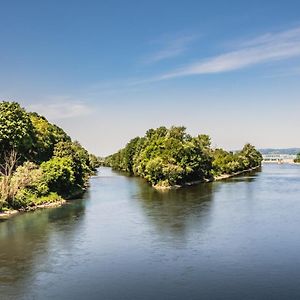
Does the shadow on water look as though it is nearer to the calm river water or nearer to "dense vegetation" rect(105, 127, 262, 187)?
the calm river water

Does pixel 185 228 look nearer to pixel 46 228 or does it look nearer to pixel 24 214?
pixel 46 228

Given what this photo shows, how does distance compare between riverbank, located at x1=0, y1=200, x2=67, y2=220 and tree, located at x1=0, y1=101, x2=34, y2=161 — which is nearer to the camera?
riverbank, located at x1=0, y1=200, x2=67, y2=220

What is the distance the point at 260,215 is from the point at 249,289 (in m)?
28.1

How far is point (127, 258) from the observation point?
3531 centimetres

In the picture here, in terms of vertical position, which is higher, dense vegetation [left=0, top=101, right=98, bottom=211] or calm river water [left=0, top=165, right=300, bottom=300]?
dense vegetation [left=0, top=101, right=98, bottom=211]

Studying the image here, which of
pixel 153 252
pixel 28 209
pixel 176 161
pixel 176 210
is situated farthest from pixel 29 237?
pixel 176 161

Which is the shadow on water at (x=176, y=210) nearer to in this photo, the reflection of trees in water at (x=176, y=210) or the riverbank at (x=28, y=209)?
the reflection of trees in water at (x=176, y=210)

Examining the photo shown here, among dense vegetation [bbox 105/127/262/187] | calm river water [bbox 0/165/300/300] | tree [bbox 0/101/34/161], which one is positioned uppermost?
tree [bbox 0/101/34/161]

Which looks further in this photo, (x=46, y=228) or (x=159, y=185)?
(x=159, y=185)

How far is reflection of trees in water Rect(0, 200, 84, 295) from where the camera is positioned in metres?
31.7

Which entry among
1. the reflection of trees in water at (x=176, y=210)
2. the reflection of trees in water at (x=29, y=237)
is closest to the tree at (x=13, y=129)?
the reflection of trees in water at (x=29, y=237)

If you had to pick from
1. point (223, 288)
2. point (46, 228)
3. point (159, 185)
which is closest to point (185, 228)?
point (46, 228)

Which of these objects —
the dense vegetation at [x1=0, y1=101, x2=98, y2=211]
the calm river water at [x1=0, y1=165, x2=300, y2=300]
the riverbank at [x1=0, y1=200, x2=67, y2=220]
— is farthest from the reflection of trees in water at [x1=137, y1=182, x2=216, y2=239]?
the dense vegetation at [x1=0, y1=101, x2=98, y2=211]

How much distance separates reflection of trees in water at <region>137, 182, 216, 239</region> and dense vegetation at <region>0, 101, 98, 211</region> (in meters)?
13.8
